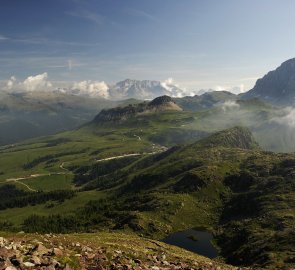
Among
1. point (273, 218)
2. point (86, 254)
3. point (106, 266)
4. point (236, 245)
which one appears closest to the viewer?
point (106, 266)

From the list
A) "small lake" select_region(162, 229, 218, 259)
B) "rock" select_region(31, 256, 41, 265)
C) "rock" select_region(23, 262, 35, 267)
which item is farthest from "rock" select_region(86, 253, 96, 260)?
"small lake" select_region(162, 229, 218, 259)

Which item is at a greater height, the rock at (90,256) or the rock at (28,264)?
the rock at (28,264)

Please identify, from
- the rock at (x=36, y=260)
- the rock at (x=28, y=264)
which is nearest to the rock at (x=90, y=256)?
the rock at (x=36, y=260)

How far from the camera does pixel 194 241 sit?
156500mm

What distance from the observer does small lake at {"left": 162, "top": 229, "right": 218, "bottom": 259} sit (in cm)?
14188

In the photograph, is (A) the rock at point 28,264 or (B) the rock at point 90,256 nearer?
(A) the rock at point 28,264

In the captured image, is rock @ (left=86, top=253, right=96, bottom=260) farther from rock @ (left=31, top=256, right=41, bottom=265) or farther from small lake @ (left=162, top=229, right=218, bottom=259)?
small lake @ (left=162, top=229, right=218, bottom=259)

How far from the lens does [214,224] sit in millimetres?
184250

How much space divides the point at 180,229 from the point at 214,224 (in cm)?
2055

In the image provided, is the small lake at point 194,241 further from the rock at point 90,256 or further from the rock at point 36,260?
the rock at point 36,260

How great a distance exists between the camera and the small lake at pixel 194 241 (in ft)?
465

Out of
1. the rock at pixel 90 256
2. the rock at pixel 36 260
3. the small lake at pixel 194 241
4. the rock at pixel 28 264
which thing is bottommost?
the small lake at pixel 194 241

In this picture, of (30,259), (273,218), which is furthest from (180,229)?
(30,259)

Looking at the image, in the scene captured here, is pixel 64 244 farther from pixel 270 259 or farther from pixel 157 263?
pixel 270 259
